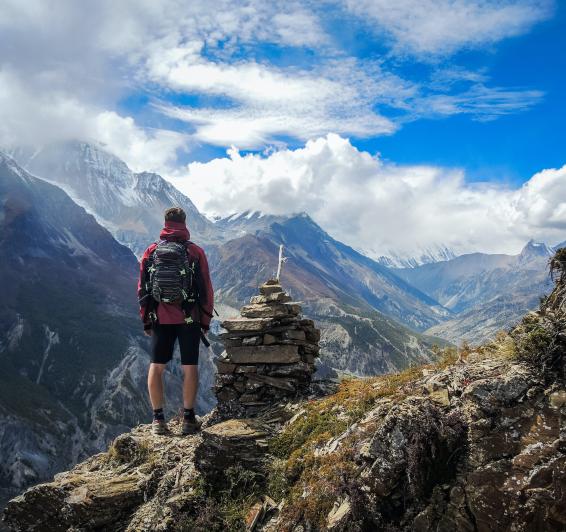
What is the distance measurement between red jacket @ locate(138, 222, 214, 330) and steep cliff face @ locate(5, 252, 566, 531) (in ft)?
9.64

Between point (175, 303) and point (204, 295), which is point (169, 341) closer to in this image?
point (175, 303)

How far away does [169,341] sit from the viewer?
1232cm

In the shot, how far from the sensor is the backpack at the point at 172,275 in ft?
38.7

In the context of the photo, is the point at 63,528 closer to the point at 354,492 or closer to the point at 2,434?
the point at 354,492

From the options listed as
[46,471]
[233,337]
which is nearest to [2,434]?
[46,471]

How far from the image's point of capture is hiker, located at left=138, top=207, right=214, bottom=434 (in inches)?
468

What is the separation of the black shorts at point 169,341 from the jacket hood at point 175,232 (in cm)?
228

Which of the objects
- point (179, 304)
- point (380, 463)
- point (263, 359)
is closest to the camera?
point (380, 463)

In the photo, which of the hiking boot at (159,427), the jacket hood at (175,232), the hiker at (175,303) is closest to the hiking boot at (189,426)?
the hiker at (175,303)

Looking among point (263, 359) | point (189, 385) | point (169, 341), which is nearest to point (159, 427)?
point (189, 385)

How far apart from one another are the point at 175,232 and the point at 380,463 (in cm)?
757

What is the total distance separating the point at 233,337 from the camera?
14180 mm

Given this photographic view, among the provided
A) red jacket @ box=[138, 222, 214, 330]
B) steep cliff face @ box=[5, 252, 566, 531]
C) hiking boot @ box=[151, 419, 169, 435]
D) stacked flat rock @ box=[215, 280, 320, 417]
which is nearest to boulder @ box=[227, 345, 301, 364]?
stacked flat rock @ box=[215, 280, 320, 417]

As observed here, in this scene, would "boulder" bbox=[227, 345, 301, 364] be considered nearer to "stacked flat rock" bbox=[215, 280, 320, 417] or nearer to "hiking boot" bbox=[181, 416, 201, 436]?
"stacked flat rock" bbox=[215, 280, 320, 417]
